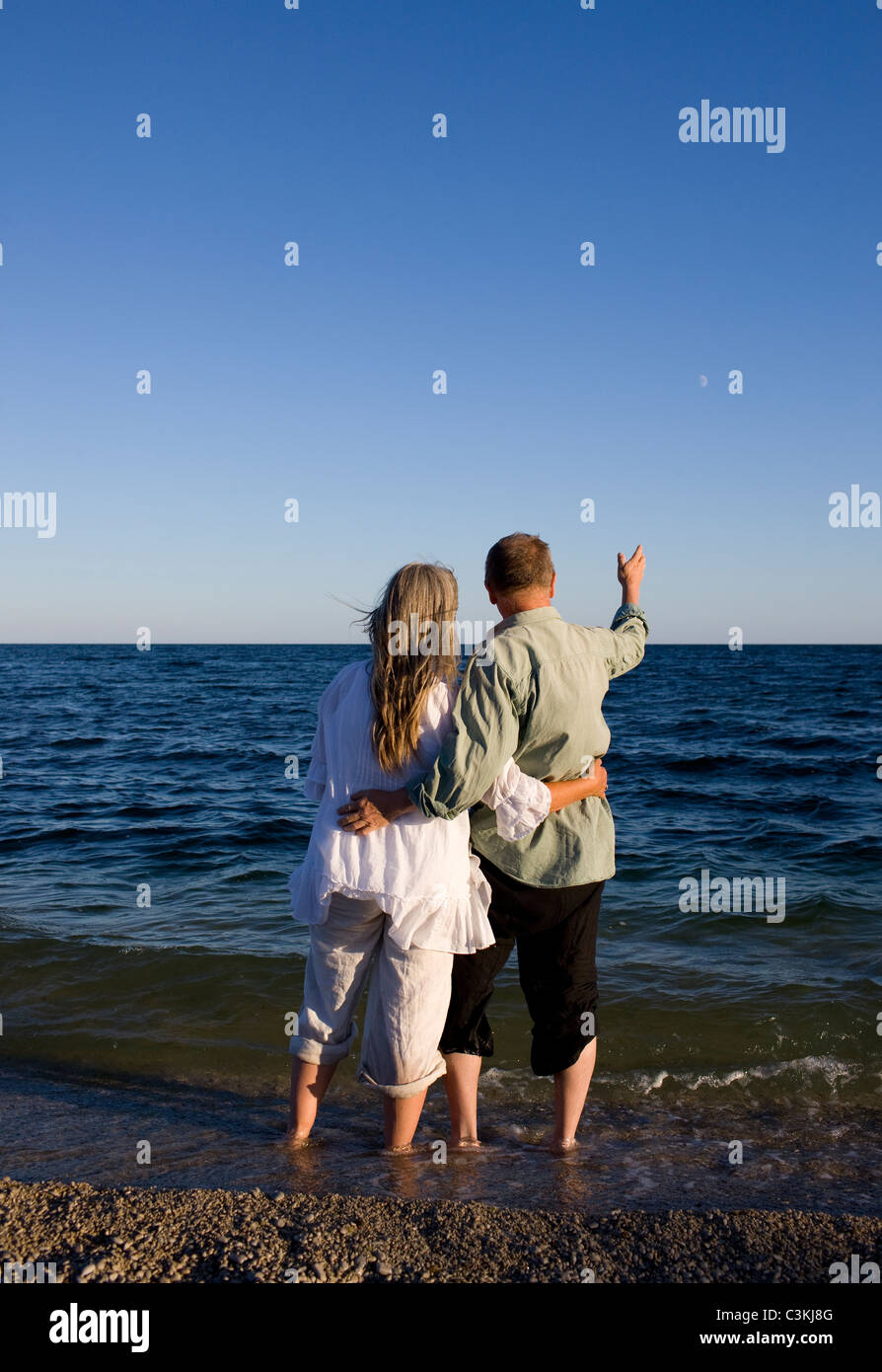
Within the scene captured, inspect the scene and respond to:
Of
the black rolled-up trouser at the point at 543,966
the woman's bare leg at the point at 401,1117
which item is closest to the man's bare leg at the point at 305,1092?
the woman's bare leg at the point at 401,1117

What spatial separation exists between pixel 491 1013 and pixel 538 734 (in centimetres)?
295

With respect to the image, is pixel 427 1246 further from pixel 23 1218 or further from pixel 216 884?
pixel 216 884

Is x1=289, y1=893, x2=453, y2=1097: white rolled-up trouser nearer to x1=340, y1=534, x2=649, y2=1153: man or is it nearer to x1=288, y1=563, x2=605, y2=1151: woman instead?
x1=288, y1=563, x2=605, y2=1151: woman

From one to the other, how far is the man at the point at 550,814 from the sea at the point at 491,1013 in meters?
0.51

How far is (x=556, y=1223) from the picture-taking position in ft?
9.08

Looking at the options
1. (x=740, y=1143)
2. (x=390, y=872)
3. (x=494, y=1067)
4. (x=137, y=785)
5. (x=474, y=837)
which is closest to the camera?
(x=390, y=872)

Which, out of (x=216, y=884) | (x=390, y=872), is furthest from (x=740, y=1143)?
(x=216, y=884)

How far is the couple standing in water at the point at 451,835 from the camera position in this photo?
2959 mm

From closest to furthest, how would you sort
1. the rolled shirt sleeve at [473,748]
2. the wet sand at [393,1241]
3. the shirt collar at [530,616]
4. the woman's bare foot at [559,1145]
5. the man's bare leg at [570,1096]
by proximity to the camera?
the wet sand at [393,1241] → the rolled shirt sleeve at [473,748] → the shirt collar at [530,616] → the man's bare leg at [570,1096] → the woman's bare foot at [559,1145]

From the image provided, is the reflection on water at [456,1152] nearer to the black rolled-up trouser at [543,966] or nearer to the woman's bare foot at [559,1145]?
the woman's bare foot at [559,1145]

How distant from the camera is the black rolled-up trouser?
3.29m

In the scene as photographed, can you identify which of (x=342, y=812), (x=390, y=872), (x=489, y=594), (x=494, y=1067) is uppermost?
(x=489, y=594)
